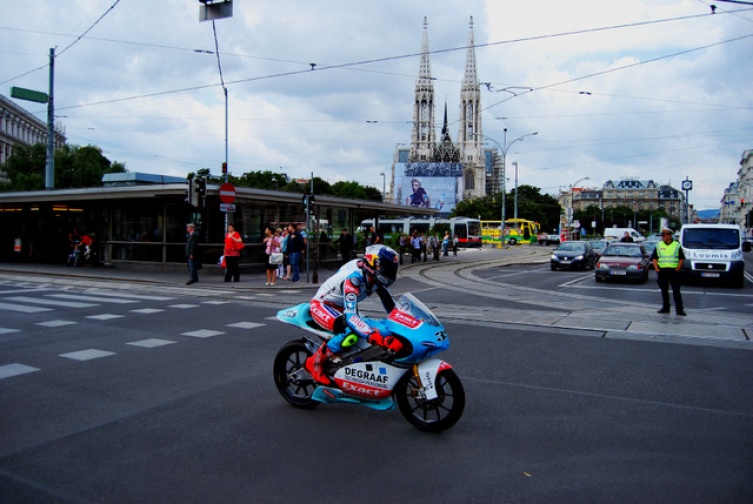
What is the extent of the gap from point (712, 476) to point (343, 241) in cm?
2198

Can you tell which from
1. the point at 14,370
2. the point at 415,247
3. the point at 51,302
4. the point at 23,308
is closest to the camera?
the point at 14,370

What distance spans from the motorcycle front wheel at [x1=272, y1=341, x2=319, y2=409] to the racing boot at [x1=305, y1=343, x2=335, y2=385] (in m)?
0.22

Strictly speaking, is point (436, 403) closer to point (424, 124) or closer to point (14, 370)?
point (14, 370)

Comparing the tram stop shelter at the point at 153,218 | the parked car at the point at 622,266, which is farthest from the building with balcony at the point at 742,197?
the tram stop shelter at the point at 153,218

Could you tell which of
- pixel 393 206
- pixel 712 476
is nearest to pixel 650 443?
pixel 712 476

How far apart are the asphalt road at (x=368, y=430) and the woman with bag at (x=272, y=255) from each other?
948 cm

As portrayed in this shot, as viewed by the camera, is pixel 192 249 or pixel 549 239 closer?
pixel 192 249

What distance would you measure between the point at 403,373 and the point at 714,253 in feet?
58.1

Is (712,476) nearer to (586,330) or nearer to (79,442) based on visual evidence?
(79,442)

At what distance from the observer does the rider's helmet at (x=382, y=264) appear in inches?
191

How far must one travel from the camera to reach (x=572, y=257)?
26156 millimetres

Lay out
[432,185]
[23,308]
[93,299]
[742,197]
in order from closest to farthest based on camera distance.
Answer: [23,308] → [93,299] → [742,197] → [432,185]

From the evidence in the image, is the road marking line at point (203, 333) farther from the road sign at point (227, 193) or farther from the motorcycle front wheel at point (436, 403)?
the road sign at point (227, 193)

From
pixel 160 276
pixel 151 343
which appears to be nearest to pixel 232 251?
pixel 160 276
